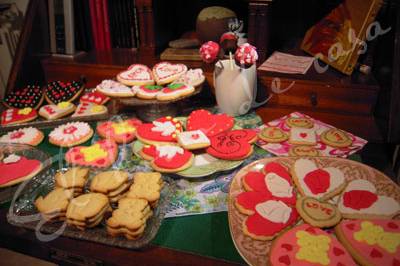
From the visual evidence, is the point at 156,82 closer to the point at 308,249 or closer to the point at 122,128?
the point at 122,128

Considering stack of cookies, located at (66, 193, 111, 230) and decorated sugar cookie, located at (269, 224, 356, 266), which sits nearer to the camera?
decorated sugar cookie, located at (269, 224, 356, 266)

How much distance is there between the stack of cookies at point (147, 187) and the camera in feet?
3.07

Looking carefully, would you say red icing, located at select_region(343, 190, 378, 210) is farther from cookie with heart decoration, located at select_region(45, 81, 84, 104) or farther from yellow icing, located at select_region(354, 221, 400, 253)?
cookie with heart decoration, located at select_region(45, 81, 84, 104)

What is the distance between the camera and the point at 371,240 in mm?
778

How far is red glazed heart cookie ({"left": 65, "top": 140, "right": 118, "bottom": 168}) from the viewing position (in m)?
1.12

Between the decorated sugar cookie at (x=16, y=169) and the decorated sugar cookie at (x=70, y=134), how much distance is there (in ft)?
0.46

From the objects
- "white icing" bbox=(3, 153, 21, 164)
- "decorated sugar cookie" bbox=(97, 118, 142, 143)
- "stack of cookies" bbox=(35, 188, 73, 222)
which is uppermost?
"decorated sugar cookie" bbox=(97, 118, 142, 143)

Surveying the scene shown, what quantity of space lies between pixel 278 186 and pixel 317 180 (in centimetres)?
12

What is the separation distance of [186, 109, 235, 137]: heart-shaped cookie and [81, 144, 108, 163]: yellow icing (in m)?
0.32

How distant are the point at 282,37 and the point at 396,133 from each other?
81 cm

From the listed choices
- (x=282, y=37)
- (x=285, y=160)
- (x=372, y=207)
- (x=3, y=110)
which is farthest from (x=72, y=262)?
(x=282, y=37)

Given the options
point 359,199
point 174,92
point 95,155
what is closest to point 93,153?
point 95,155

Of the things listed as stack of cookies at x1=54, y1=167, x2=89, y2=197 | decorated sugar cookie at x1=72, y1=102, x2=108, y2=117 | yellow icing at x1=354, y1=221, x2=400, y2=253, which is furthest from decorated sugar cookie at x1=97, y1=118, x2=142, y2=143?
yellow icing at x1=354, y1=221, x2=400, y2=253

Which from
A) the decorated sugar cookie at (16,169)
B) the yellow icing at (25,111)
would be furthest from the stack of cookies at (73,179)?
the yellow icing at (25,111)
